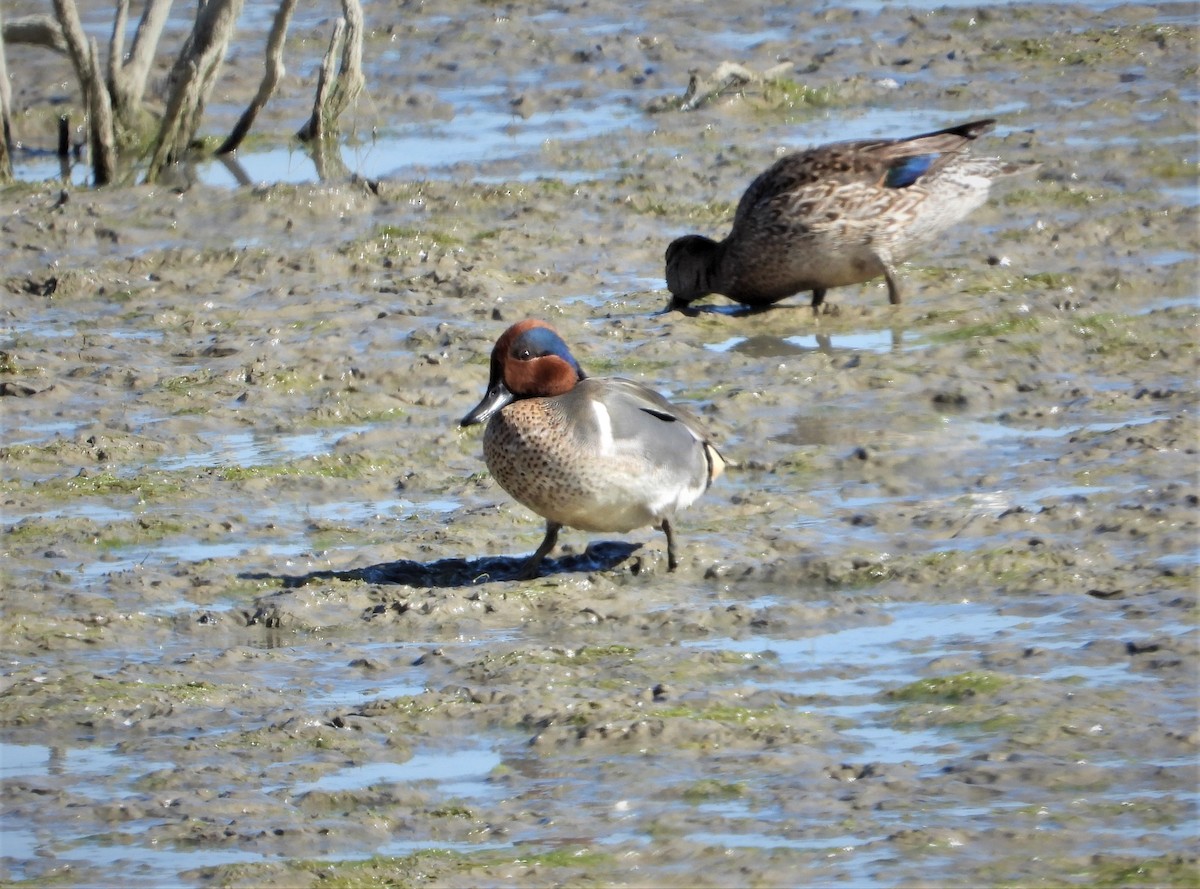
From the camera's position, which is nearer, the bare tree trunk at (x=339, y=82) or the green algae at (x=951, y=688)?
the green algae at (x=951, y=688)

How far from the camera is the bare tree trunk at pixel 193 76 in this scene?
1320 cm

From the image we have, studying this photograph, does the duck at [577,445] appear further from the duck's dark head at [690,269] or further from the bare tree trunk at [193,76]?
the bare tree trunk at [193,76]

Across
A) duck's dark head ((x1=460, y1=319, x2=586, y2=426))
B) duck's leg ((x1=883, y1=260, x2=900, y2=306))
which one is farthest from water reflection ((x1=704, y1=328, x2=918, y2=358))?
duck's dark head ((x1=460, y1=319, x2=586, y2=426))

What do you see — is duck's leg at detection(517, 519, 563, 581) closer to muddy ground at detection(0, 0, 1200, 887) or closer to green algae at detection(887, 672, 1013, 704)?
muddy ground at detection(0, 0, 1200, 887)

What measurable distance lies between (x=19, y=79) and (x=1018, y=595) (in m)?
12.1

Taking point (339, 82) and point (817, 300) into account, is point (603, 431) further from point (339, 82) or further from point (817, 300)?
point (339, 82)

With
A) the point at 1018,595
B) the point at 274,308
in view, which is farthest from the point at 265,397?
the point at 1018,595

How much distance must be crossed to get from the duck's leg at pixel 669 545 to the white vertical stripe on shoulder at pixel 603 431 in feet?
1.10

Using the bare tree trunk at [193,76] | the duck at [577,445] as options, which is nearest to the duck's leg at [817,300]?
the duck at [577,445]

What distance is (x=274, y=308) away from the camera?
34.7ft

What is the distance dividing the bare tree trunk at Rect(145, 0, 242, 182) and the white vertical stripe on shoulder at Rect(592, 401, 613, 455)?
7.25 m

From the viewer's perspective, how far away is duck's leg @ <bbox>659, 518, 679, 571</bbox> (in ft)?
22.2

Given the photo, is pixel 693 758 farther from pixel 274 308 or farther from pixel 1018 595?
pixel 274 308

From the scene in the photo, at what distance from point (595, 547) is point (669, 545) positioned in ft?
1.87
